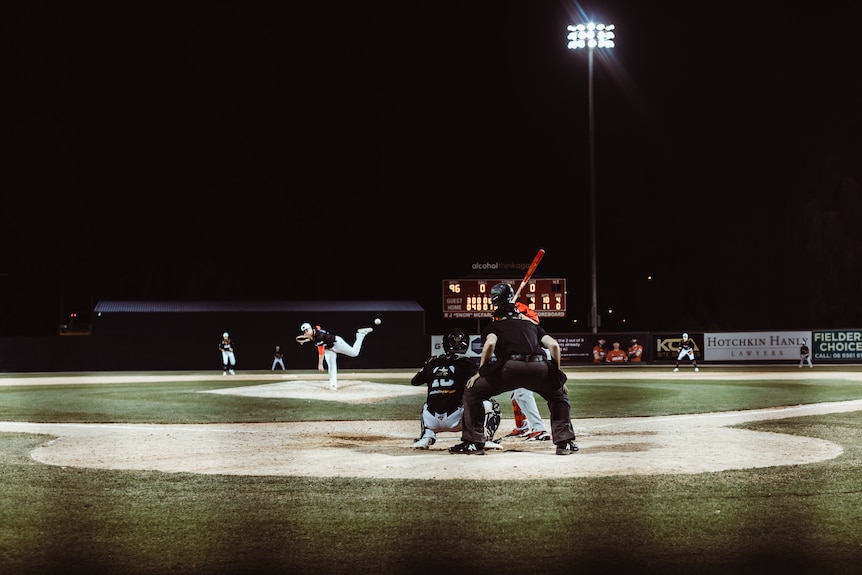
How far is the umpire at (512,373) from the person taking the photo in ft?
32.2

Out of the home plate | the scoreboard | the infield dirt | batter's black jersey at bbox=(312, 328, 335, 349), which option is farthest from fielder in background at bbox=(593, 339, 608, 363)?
the infield dirt

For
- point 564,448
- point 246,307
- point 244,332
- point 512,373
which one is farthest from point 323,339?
point 246,307

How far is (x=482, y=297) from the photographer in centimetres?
4638

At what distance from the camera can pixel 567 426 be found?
10.2 m

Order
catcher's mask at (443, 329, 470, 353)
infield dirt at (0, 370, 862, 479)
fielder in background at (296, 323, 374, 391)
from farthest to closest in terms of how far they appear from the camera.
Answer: fielder in background at (296, 323, 374, 391) < catcher's mask at (443, 329, 470, 353) < infield dirt at (0, 370, 862, 479)

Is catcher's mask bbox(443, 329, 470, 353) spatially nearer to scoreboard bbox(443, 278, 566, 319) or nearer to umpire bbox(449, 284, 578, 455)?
umpire bbox(449, 284, 578, 455)

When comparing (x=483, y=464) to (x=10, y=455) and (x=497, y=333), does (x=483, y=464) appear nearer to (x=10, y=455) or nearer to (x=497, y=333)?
(x=497, y=333)

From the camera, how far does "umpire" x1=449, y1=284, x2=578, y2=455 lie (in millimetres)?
9828

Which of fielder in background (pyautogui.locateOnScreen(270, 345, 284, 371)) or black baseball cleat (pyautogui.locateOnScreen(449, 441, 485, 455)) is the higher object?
black baseball cleat (pyautogui.locateOnScreen(449, 441, 485, 455))

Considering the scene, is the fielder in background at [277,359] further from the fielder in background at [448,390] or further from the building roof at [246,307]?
the fielder in background at [448,390]

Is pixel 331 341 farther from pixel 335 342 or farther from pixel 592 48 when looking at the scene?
pixel 592 48

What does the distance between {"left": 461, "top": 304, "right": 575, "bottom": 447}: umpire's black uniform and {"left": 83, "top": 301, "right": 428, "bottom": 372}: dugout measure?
33.6m

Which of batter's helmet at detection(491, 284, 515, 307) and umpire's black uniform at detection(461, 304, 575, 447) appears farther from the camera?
batter's helmet at detection(491, 284, 515, 307)

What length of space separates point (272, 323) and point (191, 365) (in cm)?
471
